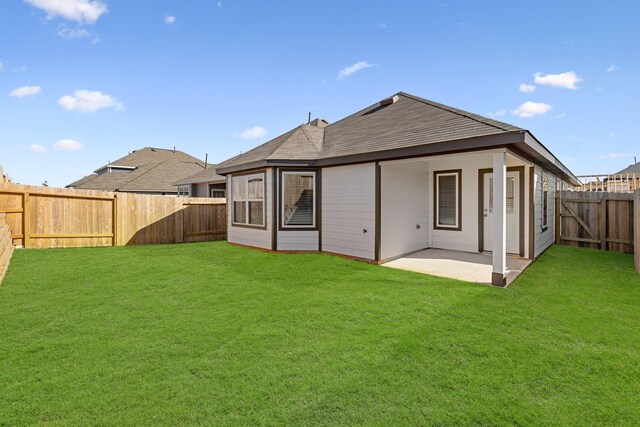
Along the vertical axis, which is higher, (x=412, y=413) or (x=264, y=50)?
(x=264, y=50)

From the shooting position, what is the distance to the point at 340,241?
27.6 feet

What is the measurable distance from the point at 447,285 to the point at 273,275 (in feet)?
11.2

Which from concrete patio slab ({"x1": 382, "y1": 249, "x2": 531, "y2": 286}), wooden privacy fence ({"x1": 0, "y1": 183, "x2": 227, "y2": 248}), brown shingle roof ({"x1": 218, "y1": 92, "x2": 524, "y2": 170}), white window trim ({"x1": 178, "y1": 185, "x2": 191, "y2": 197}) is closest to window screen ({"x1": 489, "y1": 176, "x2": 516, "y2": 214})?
concrete patio slab ({"x1": 382, "y1": 249, "x2": 531, "y2": 286})

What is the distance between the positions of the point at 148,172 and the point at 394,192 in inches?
880

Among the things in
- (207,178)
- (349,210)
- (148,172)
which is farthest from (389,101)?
(148,172)

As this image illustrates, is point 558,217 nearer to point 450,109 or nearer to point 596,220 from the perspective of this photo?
point 596,220

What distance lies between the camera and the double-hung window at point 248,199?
9.56m

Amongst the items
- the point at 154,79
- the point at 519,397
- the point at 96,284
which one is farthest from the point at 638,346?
the point at 154,79

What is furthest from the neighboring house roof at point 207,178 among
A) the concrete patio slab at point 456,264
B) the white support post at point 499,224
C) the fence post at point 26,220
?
the white support post at point 499,224

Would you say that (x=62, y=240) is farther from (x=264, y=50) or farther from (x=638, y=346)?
(x=638, y=346)

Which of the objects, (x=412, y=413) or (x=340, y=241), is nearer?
(x=412, y=413)

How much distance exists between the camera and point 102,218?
10.2m

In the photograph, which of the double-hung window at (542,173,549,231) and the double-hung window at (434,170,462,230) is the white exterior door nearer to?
the double-hung window at (434,170,462,230)

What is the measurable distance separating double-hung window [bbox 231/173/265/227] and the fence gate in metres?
10.2
